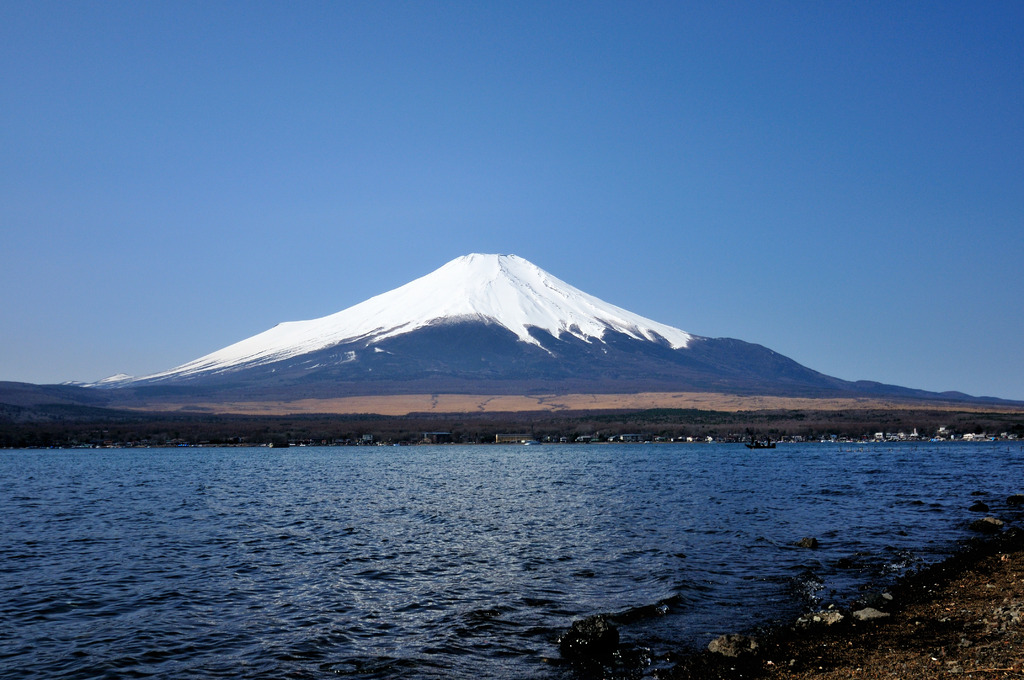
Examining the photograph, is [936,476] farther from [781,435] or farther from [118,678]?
[781,435]

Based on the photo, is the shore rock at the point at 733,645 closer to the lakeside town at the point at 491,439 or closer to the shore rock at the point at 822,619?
the shore rock at the point at 822,619

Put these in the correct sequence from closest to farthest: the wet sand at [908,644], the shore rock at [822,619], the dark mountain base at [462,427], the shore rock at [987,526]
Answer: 1. the wet sand at [908,644]
2. the shore rock at [822,619]
3. the shore rock at [987,526]
4. the dark mountain base at [462,427]

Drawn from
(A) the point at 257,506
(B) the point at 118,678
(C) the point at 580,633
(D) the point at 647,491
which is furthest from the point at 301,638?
(D) the point at 647,491

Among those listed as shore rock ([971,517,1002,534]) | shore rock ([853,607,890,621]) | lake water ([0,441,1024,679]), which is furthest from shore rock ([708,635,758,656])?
shore rock ([971,517,1002,534])

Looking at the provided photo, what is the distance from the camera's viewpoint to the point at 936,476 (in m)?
63.9

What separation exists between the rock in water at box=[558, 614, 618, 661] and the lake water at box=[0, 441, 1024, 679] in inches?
15.5

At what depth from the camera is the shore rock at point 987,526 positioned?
32.6m

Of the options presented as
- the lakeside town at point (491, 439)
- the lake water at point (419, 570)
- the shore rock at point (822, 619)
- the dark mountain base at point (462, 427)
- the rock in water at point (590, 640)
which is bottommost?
the lakeside town at point (491, 439)

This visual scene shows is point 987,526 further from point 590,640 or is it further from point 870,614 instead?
point 590,640

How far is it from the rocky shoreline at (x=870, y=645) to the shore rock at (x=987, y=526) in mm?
13339

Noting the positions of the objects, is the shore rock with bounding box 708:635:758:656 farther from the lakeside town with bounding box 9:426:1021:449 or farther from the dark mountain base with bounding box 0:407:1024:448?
the dark mountain base with bounding box 0:407:1024:448

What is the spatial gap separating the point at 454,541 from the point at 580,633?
51.6ft

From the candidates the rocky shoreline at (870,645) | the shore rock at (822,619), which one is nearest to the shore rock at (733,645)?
the rocky shoreline at (870,645)

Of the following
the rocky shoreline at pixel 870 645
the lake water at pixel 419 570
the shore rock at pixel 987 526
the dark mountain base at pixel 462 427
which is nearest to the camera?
the rocky shoreline at pixel 870 645
